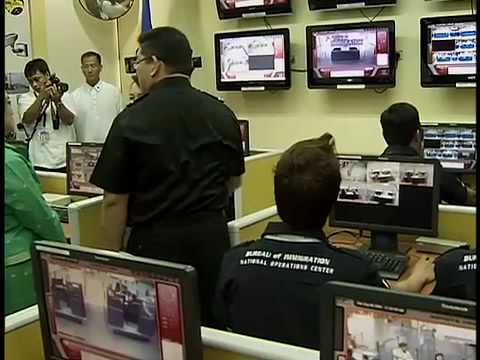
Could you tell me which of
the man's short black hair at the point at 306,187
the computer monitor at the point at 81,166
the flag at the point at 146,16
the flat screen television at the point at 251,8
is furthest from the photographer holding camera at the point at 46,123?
the man's short black hair at the point at 306,187

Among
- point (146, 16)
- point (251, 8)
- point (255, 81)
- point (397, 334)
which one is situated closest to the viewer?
point (397, 334)

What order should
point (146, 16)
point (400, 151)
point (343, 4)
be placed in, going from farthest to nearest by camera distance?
point (146, 16) → point (343, 4) → point (400, 151)

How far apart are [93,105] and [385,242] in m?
3.32

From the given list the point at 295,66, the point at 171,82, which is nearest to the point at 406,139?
the point at 171,82

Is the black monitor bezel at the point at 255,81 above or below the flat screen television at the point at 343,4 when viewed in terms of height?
below

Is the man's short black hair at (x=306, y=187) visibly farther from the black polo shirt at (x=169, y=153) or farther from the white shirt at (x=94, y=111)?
the white shirt at (x=94, y=111)

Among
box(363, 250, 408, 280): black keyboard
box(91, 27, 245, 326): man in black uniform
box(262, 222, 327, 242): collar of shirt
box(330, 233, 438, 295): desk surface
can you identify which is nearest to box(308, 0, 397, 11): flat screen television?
box(330, 233, 438, 295): desk surface

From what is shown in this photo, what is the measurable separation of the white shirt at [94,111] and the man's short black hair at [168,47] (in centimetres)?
323

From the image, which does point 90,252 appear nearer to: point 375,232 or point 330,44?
point 375,232

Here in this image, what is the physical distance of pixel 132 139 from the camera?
93.7 inches

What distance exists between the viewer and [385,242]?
118 inches

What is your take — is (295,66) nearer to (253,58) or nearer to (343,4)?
(253,58)

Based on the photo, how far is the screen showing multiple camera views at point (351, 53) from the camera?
555 centimetres

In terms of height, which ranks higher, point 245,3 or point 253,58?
point 245,3
